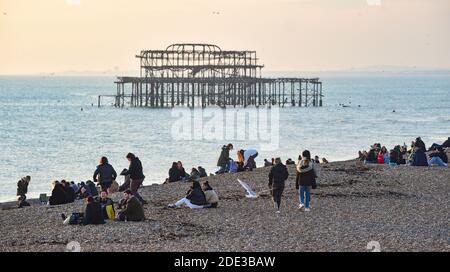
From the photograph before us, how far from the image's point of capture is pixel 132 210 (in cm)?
1662

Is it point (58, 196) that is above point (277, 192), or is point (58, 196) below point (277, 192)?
below

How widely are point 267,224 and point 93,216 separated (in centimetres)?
310

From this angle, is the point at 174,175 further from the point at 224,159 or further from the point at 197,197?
the point at 197,197

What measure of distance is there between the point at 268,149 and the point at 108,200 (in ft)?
103

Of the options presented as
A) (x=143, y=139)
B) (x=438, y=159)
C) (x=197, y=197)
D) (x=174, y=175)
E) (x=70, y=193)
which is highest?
(x=197, y=197)

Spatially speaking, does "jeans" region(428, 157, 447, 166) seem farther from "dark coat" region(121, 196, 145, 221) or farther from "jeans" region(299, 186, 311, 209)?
"dark coat" region(121, 196, 145, 221)

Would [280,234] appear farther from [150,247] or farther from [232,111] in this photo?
[232,111]

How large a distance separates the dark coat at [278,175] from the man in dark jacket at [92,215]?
130 inches

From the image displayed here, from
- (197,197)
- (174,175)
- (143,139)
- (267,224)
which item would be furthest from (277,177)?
(143,139)

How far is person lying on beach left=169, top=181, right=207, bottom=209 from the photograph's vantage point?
18172mm

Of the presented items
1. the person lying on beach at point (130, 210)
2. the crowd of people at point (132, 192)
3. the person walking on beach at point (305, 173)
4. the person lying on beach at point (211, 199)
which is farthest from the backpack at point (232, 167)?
the person lying on beach at point (130, 210)

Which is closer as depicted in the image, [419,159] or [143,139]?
[419,159]

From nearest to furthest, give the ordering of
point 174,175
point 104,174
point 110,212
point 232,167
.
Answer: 1. point 110,212
2. point 104,174
3. point 174,175
4. point 232,167
